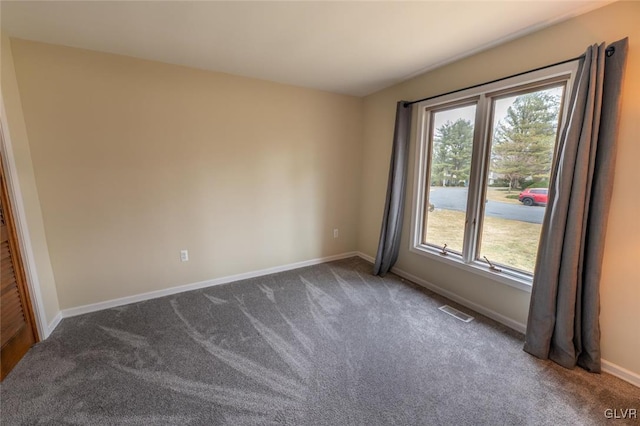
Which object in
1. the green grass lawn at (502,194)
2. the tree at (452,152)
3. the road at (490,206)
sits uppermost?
the tree at (452,152)

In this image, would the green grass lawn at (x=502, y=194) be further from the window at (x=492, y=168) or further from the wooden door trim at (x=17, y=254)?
the wooden door trim at (x=17, y=254)

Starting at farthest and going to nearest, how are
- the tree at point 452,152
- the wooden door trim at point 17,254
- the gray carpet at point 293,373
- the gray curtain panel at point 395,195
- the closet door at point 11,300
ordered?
the gray curtain panel at point 395,195
the tree at point 452,152
the wooden door trim at point 17,254
the closet door at point 11,300
the gray carpet at point 293,373

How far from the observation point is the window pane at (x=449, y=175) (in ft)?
8.64

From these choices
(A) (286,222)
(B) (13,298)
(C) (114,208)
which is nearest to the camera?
(B) (13,298)

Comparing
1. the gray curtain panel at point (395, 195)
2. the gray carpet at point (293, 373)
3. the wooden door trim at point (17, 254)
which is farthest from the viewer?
the gray curtain panel at point (395, 195)

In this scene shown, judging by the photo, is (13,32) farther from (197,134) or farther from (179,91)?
(197,134)

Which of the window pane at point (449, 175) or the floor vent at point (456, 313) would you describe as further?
the window pane at point (449, 175)

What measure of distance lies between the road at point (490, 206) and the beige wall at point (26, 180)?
12.2 ft

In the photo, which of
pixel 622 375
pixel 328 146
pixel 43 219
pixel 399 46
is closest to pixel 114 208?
pixel 43 219

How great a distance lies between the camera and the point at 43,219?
222 cm

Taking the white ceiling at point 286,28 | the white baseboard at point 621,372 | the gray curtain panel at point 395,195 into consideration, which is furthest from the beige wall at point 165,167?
the white baseboard at point 621,372

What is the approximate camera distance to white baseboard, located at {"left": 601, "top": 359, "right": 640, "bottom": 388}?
165cm

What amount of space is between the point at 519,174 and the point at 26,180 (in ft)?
13.2

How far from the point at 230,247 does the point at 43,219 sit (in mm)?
1609
